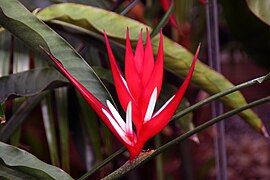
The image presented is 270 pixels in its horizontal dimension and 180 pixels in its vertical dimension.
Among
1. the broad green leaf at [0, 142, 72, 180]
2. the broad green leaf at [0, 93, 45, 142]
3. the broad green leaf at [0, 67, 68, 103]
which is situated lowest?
the broad green leaf at [0, 93, 45, 142]

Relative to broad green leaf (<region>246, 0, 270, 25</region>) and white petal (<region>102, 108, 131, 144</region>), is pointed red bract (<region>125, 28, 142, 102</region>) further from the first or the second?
broad green leaf (<region>246, 0, 270, 25</region>)

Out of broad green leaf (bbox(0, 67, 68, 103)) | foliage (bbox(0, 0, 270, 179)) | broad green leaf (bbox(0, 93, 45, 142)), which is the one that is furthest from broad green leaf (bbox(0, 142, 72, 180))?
broad green leaf (bbox(0, 93, 45, 142))

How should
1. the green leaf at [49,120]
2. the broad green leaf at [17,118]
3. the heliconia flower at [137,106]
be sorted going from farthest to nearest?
the green leaf at [49,120] < the broad green leaf at [17,118] < the heliconia flower at [137,106]

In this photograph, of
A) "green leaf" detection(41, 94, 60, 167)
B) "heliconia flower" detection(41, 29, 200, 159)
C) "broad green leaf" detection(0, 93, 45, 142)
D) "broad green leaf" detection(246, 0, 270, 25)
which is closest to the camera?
"heliconia flower" detection(41, 29, 200, 159)

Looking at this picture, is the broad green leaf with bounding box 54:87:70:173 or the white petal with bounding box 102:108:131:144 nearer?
the white petal with bounding box 102:108:131:144

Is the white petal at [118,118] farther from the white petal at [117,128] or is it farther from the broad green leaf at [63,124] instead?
the broad green leaf at [63,124]

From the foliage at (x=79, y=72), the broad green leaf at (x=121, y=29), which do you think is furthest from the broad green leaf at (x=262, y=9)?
the broad green leaf at (x=121, y=29)

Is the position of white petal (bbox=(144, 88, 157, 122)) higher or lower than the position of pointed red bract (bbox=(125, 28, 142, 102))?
lower

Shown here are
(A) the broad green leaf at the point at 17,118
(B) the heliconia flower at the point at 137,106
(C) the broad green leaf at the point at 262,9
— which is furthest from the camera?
(A) the broad green leaf at the point at 17,118
